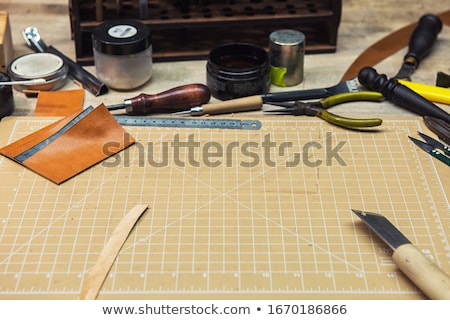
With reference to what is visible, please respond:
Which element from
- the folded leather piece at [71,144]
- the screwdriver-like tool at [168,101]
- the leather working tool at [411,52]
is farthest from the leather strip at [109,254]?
the leather working tool at [411,52]

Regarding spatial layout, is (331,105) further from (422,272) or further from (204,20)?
(422,272)

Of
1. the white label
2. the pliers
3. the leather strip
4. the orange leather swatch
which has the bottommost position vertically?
the leather strip

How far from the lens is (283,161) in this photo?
3.75ft

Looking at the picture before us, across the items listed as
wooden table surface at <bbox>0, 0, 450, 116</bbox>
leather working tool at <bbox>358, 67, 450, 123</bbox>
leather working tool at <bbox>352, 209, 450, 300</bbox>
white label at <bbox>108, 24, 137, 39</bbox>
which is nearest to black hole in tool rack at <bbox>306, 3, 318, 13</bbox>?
wooden table surface at <bbox>0, 0, 450, 116</bbox>

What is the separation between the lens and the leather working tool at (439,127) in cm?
120

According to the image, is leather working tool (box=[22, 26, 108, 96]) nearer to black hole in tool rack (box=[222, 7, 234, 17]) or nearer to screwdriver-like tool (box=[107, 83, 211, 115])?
screwdriver-like tool (box=[107, 83, 211, 115])

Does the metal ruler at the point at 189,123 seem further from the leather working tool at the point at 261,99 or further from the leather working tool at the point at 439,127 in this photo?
the leather working tool at the point at 439,127

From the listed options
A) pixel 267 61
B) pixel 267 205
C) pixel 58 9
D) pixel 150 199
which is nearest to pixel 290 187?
pixel 267 205

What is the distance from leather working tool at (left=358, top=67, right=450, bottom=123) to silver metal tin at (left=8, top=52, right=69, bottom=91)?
66 centimetres

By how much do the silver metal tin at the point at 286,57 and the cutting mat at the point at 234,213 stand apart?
0.51ft

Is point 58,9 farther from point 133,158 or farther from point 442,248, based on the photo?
point 442,248

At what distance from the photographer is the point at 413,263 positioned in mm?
873

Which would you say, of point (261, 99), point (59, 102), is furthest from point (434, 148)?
point (59, 102)

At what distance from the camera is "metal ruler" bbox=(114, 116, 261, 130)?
1232 mm
